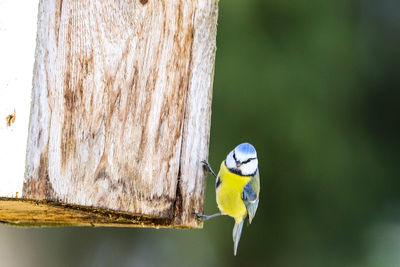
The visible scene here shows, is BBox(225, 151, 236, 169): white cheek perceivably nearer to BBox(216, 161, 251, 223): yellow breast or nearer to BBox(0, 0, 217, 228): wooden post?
BBox(216, 161, 251, 223): yellow breast

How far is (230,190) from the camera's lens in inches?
124

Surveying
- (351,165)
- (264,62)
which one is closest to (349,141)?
(351,165)

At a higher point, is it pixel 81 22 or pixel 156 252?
pixel 81 22

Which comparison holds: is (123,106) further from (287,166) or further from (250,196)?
(287,166)

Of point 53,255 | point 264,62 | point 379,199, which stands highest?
point 264,62

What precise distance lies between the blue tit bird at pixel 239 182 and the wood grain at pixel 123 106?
527 mm

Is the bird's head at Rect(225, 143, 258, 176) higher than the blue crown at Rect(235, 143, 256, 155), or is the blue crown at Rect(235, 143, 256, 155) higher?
the blue crown at Rect(235, 143, 256, 155)

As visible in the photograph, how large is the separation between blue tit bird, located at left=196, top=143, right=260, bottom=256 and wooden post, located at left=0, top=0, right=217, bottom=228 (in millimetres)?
531

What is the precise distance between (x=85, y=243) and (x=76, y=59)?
251 cm

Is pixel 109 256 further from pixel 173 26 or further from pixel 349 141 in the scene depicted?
pixel 173 26

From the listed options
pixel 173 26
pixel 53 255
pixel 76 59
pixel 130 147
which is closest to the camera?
pixel 76 59

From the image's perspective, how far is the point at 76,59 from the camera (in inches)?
85.4

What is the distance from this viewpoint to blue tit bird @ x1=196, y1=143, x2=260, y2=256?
10.2ft

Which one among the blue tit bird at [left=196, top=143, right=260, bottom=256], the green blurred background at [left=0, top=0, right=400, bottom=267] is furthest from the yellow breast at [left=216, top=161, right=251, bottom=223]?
the green blurred background at [left=0, top=0, right=400, bottom=267]
